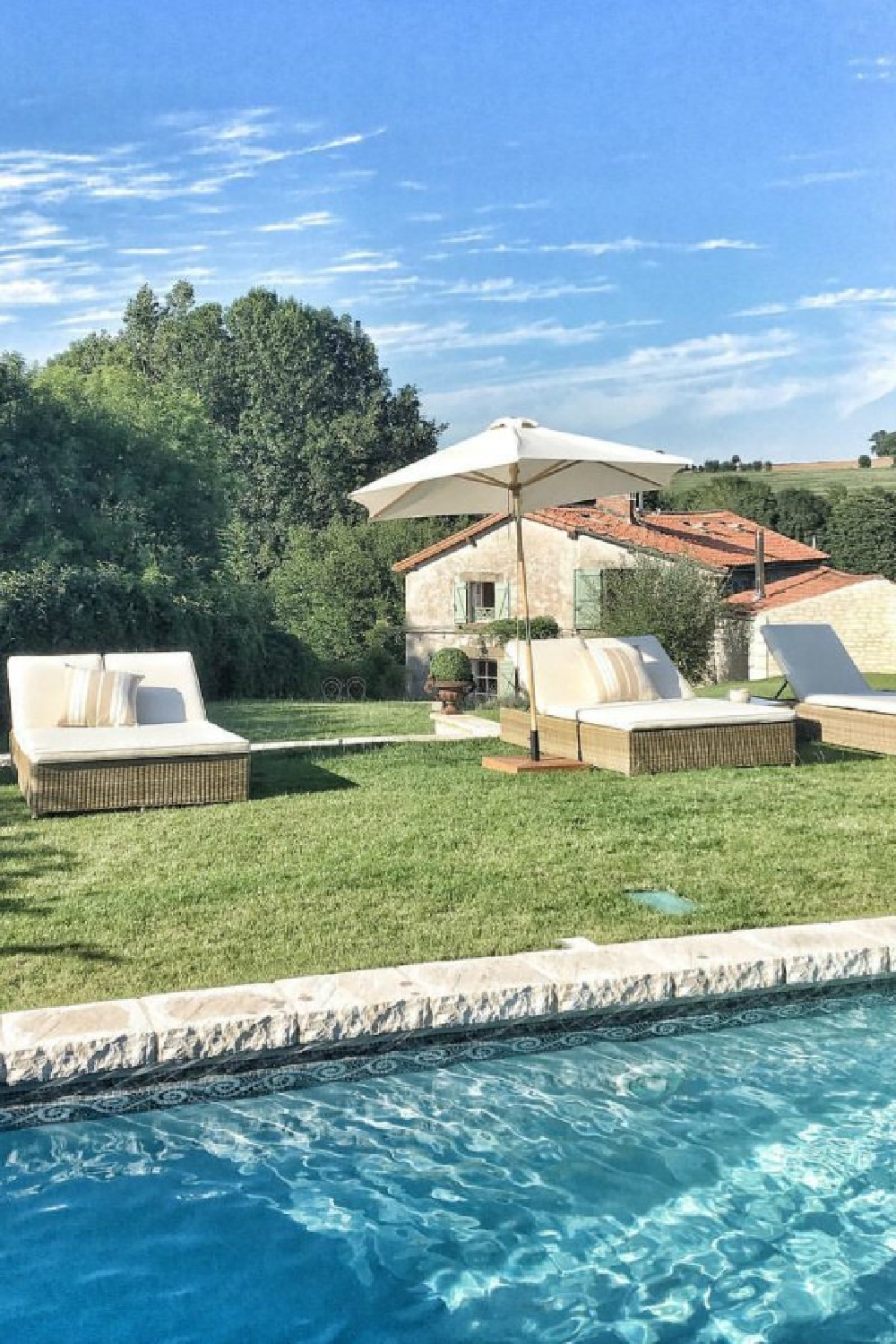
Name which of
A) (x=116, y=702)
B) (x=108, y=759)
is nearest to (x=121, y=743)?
(x=108, y=759)

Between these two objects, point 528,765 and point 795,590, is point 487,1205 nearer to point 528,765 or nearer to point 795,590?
point 528,765

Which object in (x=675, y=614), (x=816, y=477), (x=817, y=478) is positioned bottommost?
(x=675, y=614)

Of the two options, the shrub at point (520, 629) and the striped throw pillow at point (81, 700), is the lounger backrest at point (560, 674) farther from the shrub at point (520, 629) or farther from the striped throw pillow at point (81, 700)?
the shrub at point (520, 629)

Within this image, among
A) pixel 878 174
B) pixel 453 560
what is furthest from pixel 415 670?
pixel 878 174

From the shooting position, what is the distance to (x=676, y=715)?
9.16 meters

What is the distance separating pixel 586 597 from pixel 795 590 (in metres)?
6.10

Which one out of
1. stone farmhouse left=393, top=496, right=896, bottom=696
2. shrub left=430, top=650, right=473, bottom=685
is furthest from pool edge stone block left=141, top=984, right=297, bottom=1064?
stone farmhouse left=393, top=496, right=896, bottom=696

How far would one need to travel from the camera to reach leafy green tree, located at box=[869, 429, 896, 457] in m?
67.0

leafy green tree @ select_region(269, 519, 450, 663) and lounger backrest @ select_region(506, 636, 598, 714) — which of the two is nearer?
lounger backrest @ select_region(506, 636, 598, 714)

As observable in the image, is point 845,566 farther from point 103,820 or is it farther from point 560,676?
point 103,820

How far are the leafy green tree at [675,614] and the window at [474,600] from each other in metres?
13.1

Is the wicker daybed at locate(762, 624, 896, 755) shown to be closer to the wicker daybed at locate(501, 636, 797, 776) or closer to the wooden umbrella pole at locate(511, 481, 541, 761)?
the wicker daybed at locate(501, 636, 797, 776)

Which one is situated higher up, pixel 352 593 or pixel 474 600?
pixel 352 593

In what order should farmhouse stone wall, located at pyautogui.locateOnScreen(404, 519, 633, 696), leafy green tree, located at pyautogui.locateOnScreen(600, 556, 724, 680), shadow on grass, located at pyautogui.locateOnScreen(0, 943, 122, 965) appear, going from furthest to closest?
farmhouse stone wall, located at pyautogui.locateOnScreen(404, 519, 633, 696) < leafy green tree, located at pyautogui.locateOnScreen(600, 556, 724, 680) < shadow on grass, located at pyautogui.locateOnScreen(0, 943, 122, 965)
